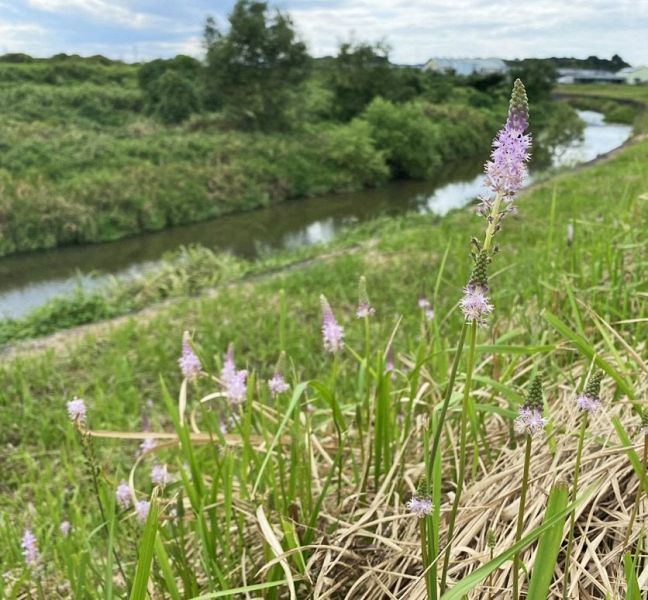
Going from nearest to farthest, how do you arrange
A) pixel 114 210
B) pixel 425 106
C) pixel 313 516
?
pixel 313 516 < pixel 114 210 < pixel 425 106

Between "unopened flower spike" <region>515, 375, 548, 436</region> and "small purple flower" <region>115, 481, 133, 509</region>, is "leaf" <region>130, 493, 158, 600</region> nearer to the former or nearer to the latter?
"unopened flower spike" <region>515, 375, 548, 436</region>

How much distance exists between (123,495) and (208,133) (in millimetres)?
29277

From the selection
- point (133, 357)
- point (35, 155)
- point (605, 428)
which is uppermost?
point (35, 155)

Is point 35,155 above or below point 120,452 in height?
above

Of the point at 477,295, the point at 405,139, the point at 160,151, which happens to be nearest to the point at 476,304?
the point at 477,295

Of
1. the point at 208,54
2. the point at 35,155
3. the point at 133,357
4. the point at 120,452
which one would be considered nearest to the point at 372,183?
the point at 208,54

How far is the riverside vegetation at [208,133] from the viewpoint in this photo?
20.3 m

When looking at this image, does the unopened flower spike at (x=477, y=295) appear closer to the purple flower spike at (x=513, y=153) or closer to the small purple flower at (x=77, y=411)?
the purple flower spike at (x=513, y=153)

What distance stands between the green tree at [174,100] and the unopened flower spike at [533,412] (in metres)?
33.0

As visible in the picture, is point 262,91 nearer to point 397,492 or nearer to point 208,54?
point 208,54

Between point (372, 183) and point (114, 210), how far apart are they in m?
13.4

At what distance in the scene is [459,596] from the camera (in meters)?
0.81

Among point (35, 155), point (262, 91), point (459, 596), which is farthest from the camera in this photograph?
point (262, 91)

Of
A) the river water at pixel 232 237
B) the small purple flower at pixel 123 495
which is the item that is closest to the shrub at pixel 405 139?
the river water at pixel 232 237
